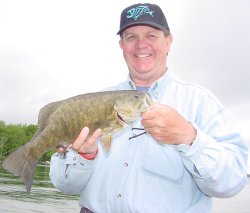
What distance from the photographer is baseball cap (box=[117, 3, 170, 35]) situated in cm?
627

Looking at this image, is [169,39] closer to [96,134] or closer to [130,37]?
[130,37]

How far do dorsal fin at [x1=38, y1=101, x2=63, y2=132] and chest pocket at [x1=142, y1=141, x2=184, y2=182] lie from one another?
1370 mm

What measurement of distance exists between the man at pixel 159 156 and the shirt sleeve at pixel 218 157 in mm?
11

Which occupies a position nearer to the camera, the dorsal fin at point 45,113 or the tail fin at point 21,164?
the tail fin at point 21,164

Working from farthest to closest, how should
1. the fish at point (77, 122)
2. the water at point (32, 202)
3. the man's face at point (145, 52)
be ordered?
the water at point (32, 202) → the man's face at point (145, 52) → the fish at point (77, 122)

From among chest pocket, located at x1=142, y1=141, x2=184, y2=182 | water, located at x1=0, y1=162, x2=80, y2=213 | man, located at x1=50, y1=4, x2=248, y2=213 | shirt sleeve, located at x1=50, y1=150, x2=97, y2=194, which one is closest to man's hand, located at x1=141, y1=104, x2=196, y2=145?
man, located at x1=50, y1=4, x2=248, y2=213

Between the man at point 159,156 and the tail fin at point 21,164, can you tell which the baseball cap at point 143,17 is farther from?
the tail fin at point 21,164

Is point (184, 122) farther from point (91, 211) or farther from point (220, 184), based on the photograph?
point (91, 211)

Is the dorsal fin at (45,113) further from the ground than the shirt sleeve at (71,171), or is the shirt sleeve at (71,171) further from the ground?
the dorsal fin at (45,113)

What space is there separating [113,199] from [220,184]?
1385 millimetres

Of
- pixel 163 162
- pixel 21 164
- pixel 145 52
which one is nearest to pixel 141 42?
pixel 145 52

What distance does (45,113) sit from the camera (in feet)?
19.3

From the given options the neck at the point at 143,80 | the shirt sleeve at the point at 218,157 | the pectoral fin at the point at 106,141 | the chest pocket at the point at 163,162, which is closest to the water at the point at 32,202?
the neck at the point at 143,80

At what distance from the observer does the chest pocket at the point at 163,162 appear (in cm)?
538
